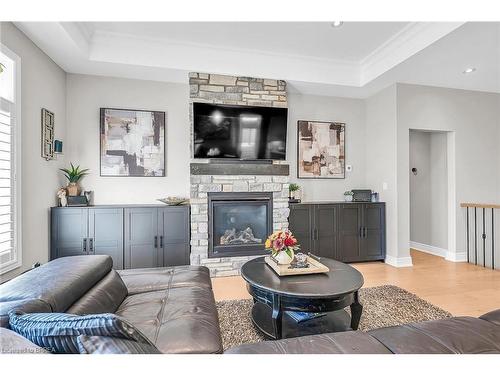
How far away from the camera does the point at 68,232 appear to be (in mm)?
3438

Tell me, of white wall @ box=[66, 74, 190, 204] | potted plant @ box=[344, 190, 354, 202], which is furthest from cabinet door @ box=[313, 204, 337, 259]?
white wall @ box=[66, 74, 190, 204]

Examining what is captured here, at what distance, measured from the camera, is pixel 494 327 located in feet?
4.37

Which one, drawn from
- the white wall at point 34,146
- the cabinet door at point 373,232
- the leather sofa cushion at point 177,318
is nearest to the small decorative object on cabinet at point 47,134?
the white wall at point 34,146

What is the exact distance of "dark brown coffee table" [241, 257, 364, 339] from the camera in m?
1.89

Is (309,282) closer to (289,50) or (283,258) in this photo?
(283,258)

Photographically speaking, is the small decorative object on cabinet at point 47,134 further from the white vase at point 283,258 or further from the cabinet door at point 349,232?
the cabinet door at point 349,232

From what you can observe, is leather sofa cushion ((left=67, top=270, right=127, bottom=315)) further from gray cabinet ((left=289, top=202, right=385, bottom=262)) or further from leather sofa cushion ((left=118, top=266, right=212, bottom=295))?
gray cabinet ((left=289, top=202, right=385, bottom=262))

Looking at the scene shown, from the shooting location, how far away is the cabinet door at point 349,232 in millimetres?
4301

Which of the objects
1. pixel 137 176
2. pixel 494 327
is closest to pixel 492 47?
pixel 494 327

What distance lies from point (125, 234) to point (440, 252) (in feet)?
17.3

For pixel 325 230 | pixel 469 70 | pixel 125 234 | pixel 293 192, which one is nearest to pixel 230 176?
pixel 293 192

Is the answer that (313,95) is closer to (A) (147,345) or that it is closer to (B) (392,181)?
(B) (392,181)

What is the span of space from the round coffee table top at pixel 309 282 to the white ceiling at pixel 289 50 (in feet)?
9.04
